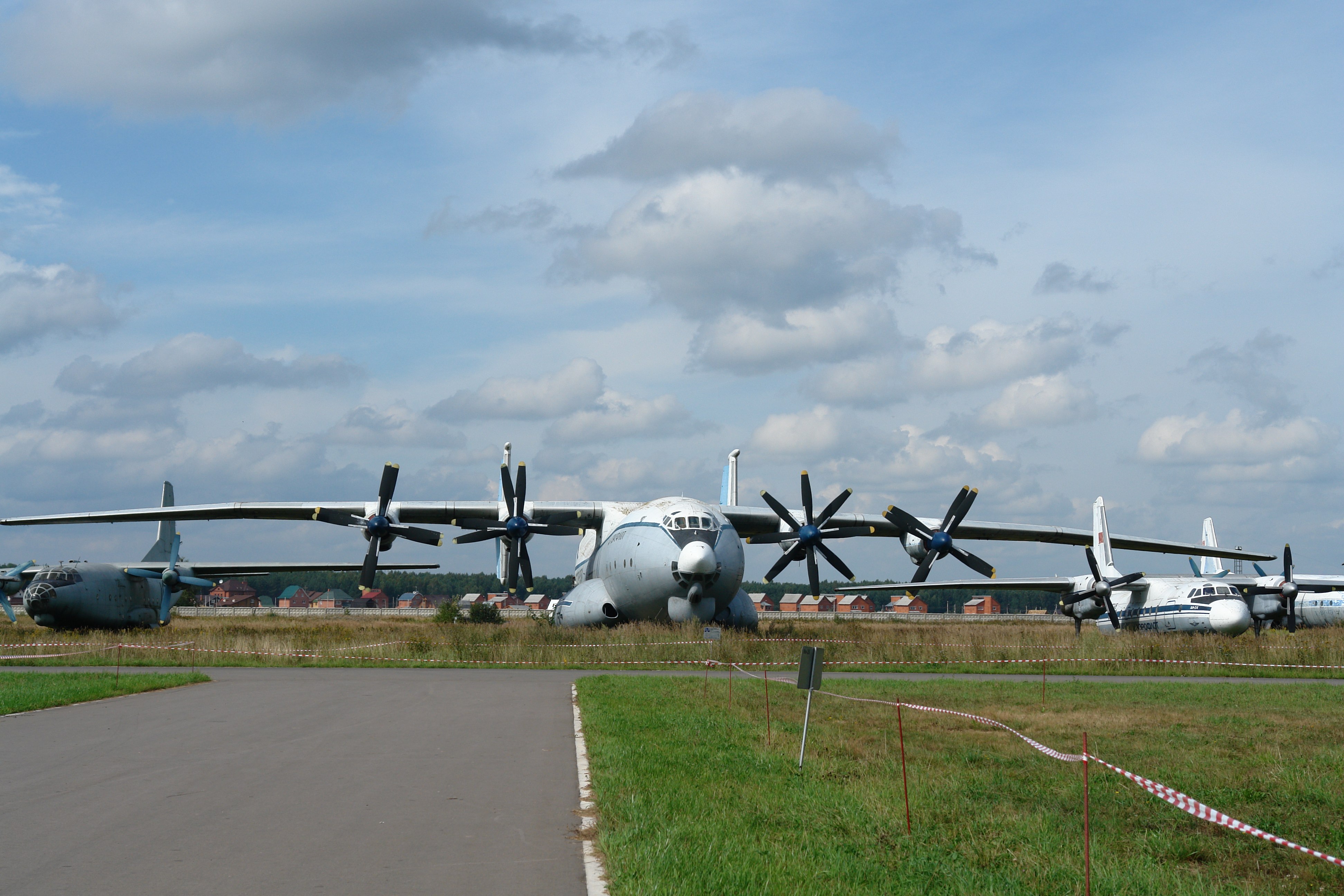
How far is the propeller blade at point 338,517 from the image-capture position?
32.9m

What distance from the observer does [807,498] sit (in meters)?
32.9

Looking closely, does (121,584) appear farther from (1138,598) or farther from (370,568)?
(1138,598)

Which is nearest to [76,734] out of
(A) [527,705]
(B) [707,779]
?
(A) [527,705]

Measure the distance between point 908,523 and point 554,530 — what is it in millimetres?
11602

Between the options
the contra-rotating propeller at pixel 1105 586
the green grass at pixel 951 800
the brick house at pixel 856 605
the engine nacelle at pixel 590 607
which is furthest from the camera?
the brick house at pixel 856 605

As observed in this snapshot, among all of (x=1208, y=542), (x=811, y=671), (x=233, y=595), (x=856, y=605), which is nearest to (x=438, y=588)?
(x=233, y=595)

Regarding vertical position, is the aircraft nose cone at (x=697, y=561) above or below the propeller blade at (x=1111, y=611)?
above

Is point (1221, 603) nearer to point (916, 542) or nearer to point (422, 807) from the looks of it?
point (916, 542)

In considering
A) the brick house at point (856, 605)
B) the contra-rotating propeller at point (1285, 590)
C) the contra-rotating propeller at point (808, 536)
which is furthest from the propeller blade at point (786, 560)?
the brick house at point (856, 605)

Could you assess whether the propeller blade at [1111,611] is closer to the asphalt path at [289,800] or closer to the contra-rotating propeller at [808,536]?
the contra-rotating propeller at [808,536]

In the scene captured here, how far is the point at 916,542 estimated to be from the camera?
34.6 metres

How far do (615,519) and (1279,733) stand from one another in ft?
74.0

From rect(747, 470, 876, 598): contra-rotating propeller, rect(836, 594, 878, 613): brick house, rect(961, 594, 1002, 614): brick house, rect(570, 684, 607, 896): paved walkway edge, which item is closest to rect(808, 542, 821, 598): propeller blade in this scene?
rect(747, 470, 876, 598): contra-rotating propeller

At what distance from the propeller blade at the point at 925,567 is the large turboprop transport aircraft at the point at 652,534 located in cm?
5
